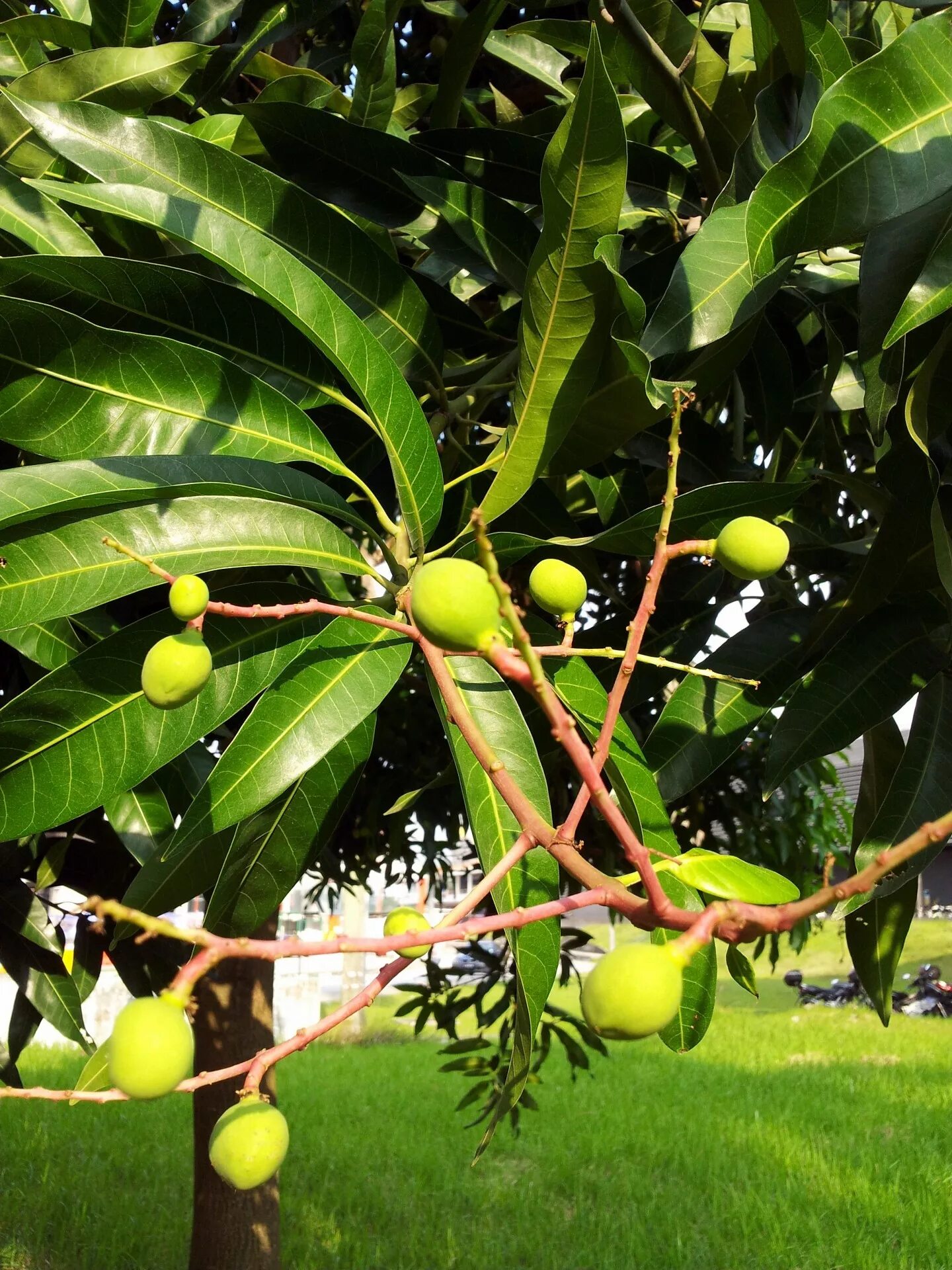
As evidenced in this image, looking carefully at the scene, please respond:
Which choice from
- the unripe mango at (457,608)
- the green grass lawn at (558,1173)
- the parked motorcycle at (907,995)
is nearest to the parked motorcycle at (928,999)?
the parked motorcycle at (907,995)

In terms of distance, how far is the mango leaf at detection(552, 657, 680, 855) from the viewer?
0.83 meters

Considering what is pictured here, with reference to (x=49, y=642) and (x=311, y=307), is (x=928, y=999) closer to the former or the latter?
(x=49, y=642)

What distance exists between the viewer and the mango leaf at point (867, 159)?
713 millimetres

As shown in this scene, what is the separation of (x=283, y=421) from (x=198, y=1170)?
2946mm

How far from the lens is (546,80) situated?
4.57 ft

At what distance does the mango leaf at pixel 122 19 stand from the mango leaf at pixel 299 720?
2.78ft

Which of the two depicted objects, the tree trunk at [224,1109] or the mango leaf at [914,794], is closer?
the mango leaf at [914,794]

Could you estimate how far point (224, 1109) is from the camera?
9.51 ft

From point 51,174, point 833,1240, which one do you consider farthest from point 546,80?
point 833,1240

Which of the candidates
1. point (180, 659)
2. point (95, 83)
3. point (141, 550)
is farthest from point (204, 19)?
point (180, 659)

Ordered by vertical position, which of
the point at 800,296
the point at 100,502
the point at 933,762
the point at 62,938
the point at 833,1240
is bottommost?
the point at 833,1240

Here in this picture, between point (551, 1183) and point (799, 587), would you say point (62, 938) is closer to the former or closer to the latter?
point (799, 587)

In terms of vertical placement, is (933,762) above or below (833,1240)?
above

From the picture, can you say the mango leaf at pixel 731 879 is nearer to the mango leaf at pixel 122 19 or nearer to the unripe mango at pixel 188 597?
the unripe mango at pixel 188 597
